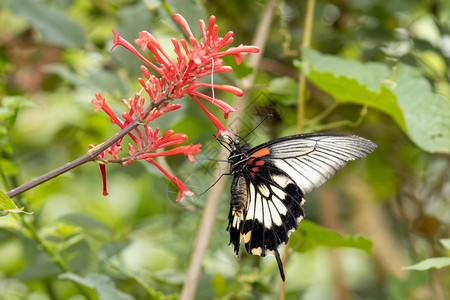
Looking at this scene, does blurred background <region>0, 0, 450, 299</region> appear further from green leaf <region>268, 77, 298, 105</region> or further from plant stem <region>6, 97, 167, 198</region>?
plant stem <region>6, 97, 167, 198</region>

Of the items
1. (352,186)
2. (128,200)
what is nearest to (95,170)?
(128,200)

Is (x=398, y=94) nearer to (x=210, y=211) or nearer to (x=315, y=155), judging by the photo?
(x=315, y=155)

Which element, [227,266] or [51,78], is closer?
[227,266]

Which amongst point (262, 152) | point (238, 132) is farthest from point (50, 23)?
point (262, 152)

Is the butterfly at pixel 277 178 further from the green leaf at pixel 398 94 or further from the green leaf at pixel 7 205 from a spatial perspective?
the green leaf at pixel 7 205

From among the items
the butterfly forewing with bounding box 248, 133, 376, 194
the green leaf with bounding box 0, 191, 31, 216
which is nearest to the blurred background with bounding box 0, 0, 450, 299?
the butterfly forewing with bounding box 248, 133, 376, 194

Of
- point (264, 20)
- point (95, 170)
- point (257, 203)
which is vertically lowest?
point (95, 170)

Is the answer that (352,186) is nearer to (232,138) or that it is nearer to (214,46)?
(232,138)

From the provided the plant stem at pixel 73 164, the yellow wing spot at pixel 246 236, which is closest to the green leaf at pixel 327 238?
the yellow wing spot at pixel 246 236
